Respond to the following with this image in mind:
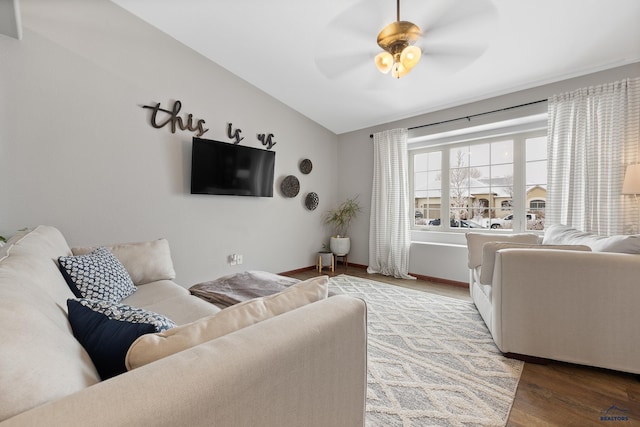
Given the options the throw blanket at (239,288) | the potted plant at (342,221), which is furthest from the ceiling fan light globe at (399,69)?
the potted plant at (342,221)

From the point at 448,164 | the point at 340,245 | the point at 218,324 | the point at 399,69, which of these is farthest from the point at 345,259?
the point at 218,324

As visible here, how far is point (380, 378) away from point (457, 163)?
341 cm

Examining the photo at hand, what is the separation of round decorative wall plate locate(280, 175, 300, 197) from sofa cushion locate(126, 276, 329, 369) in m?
3.34

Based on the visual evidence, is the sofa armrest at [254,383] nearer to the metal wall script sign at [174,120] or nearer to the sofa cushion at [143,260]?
the sofa cushion at [143,260]

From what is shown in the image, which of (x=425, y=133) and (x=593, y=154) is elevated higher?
(x=425, y=133)

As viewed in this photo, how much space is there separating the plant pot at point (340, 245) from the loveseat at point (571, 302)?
2.80 metres

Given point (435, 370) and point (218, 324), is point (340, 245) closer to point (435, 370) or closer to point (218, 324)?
point (435, 370)

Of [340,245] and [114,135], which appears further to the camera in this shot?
[340,245]

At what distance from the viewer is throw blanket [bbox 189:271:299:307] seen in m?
1.82

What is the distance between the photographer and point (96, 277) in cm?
165

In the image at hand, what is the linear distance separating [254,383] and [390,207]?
3978mm

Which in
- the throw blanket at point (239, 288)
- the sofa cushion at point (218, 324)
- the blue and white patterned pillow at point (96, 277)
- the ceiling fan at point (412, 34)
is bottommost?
the throw blanket at point (239, 288)

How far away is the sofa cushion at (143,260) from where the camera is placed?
7.02 feet
